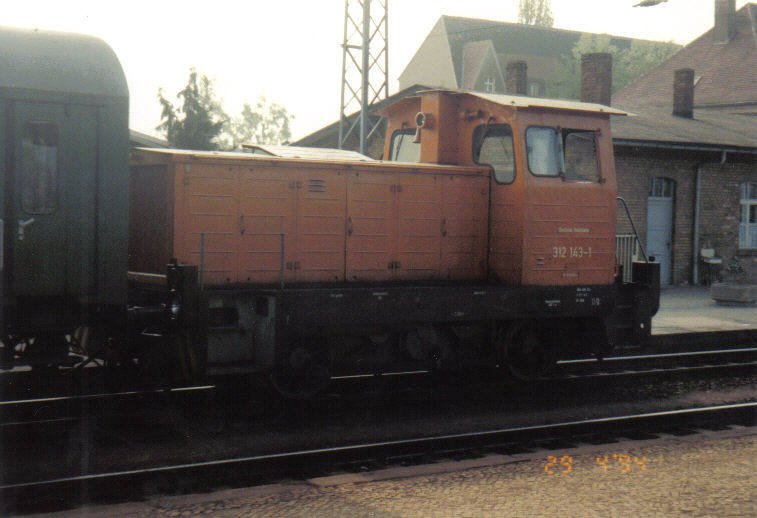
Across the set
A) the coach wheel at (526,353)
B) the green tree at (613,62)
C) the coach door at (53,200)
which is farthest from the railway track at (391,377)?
the green tree at (613,62)

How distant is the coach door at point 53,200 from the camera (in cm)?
711

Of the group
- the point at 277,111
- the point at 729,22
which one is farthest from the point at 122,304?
the point at 277,111

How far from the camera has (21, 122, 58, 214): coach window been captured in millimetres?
7141

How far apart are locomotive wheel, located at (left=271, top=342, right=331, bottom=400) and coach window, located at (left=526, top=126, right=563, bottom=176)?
9.94ft

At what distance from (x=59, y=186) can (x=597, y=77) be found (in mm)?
21753

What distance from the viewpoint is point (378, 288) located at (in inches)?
347

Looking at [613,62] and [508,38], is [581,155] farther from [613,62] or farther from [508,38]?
[508,38]

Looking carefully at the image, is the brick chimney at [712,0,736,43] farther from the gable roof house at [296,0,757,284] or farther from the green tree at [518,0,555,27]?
the green tree at [518,0,555,27]

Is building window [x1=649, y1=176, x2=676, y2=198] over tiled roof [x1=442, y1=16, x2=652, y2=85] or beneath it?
beneath

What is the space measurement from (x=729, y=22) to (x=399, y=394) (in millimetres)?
40586

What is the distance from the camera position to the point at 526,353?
10156 millimetres

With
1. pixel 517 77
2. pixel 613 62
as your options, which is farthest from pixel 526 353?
pixel 613 62

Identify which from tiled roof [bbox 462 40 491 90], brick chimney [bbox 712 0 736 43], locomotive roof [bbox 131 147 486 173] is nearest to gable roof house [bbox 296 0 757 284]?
locomotive roof [bbox 131 147 486 173]

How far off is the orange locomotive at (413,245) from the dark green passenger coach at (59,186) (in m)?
0.82
